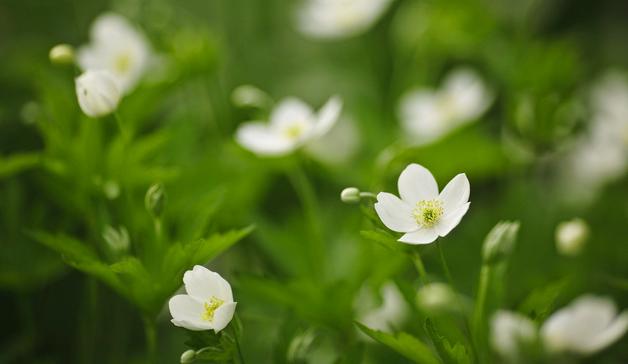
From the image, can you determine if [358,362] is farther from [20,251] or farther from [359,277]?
[20,251]

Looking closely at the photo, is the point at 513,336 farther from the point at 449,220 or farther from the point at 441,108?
the point at 441,108

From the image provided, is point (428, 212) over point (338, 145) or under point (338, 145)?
under

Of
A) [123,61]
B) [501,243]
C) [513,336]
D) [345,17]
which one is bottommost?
[513,336]

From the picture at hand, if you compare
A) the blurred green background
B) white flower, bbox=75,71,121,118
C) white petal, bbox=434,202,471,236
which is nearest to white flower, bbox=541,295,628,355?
the blurred green background

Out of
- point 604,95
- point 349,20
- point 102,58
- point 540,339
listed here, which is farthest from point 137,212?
point 604,95

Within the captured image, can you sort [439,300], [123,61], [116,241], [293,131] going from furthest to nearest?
[123,61]
[293,131]
[116,241]
[439,300]

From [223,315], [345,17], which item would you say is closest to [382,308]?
[223,315]

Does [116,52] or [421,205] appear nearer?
[421,205]
